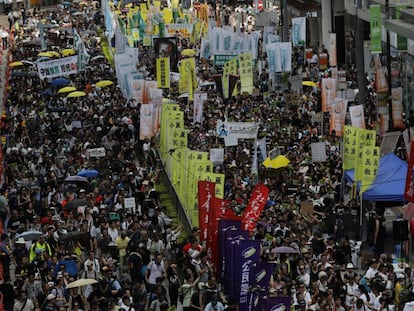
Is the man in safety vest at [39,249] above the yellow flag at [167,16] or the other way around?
the other way around

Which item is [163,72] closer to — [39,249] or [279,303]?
[39,249]

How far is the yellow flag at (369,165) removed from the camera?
29.3 m

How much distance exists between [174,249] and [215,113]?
54.6ft

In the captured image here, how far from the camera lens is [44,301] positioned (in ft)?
76.8

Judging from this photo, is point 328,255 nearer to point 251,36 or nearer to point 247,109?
point 247,109

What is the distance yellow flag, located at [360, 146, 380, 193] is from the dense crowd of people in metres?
0.71

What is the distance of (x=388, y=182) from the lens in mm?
29922

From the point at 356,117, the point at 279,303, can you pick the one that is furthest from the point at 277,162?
the point at 279,303

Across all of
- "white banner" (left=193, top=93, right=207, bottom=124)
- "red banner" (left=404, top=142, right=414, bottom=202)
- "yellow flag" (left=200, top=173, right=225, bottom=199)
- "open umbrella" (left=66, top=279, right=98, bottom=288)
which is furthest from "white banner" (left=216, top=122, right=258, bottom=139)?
"open umbrella" (left=66, top=279, right=98, bottom=288)

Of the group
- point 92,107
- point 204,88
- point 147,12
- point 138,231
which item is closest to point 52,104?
point 92,107

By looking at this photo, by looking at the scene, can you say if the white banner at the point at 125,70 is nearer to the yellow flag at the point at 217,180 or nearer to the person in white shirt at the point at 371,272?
the yellow flag at the point at 217,180

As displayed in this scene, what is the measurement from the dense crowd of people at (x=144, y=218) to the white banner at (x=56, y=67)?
1.05m

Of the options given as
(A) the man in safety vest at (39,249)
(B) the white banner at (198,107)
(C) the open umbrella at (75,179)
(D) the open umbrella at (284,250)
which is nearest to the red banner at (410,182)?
(D) the open umbrella at (284,250)

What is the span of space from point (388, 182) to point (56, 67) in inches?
802
